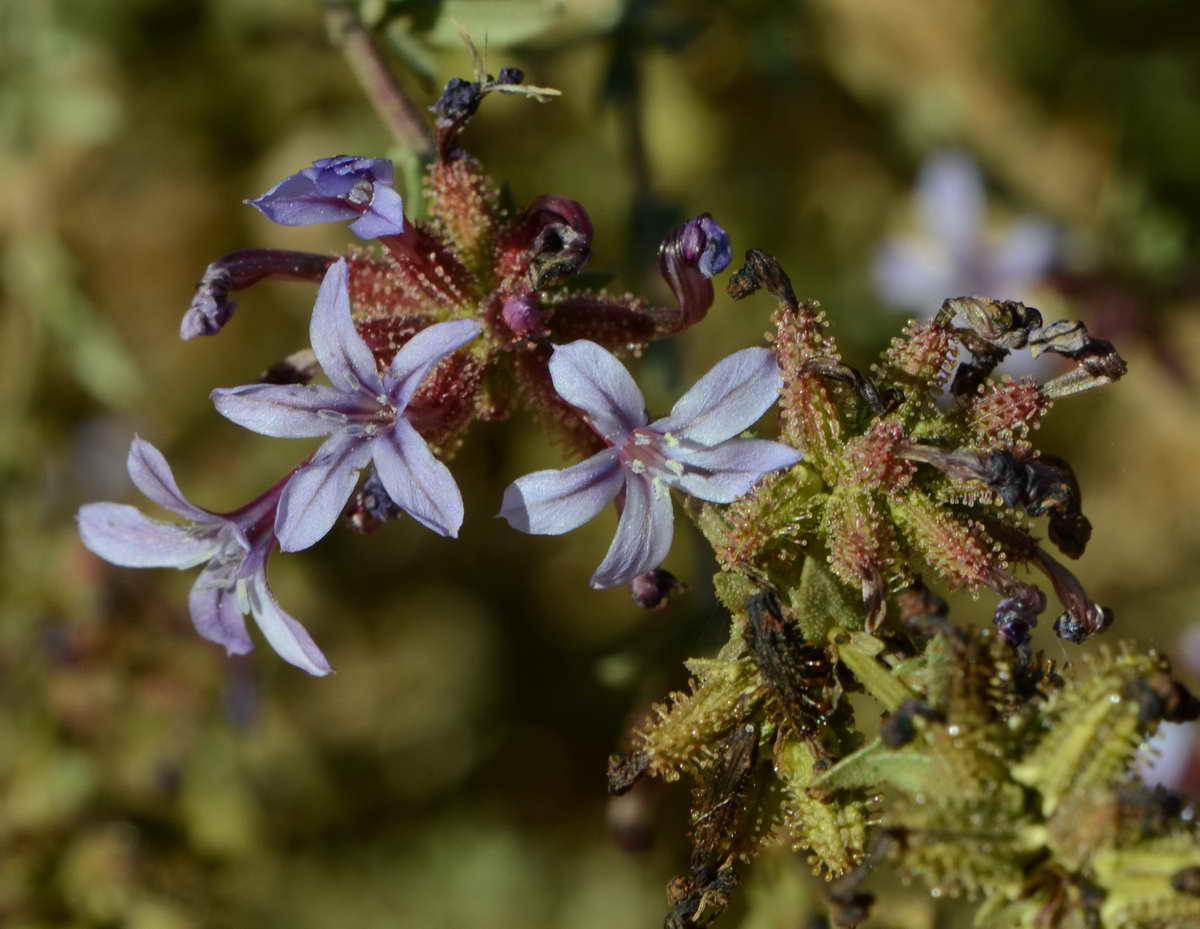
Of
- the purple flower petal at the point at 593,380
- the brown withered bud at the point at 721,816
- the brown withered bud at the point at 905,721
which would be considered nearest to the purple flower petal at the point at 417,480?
the purple flower petal at the point at 593,380

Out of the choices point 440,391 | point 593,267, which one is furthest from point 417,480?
point 593,267

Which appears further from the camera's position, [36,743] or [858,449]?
[36,743]

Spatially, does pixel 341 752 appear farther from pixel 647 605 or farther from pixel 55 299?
pixel 647 605

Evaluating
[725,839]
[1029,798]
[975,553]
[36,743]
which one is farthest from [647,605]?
[36,743]

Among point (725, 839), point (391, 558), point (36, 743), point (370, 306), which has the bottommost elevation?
point (391, 558)

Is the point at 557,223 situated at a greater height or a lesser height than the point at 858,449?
greater

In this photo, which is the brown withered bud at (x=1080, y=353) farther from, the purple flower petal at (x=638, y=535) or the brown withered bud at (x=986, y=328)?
the purple flower petal at (x=638, y=535)
